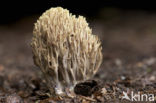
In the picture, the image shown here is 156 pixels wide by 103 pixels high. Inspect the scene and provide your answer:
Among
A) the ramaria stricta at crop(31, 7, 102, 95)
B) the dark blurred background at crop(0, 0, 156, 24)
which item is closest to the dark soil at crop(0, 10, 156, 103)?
the ramaria stricta at crop(31, 7, 102, 95)

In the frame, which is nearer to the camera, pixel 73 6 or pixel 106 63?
pixel 106 63

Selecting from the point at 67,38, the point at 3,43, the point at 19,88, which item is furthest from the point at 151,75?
the point at 3,43

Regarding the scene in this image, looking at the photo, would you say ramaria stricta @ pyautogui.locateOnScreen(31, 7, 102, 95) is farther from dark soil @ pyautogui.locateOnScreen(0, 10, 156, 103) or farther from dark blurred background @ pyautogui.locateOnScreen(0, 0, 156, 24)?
dark blurred background @ pyautogui.locateOnScreen(0, 0, 156, 24)

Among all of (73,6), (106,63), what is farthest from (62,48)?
(73,6)

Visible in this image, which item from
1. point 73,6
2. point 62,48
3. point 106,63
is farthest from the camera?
point 73,6

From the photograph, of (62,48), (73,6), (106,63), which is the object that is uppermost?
(73,6)

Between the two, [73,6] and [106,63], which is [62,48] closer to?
[106,63]
